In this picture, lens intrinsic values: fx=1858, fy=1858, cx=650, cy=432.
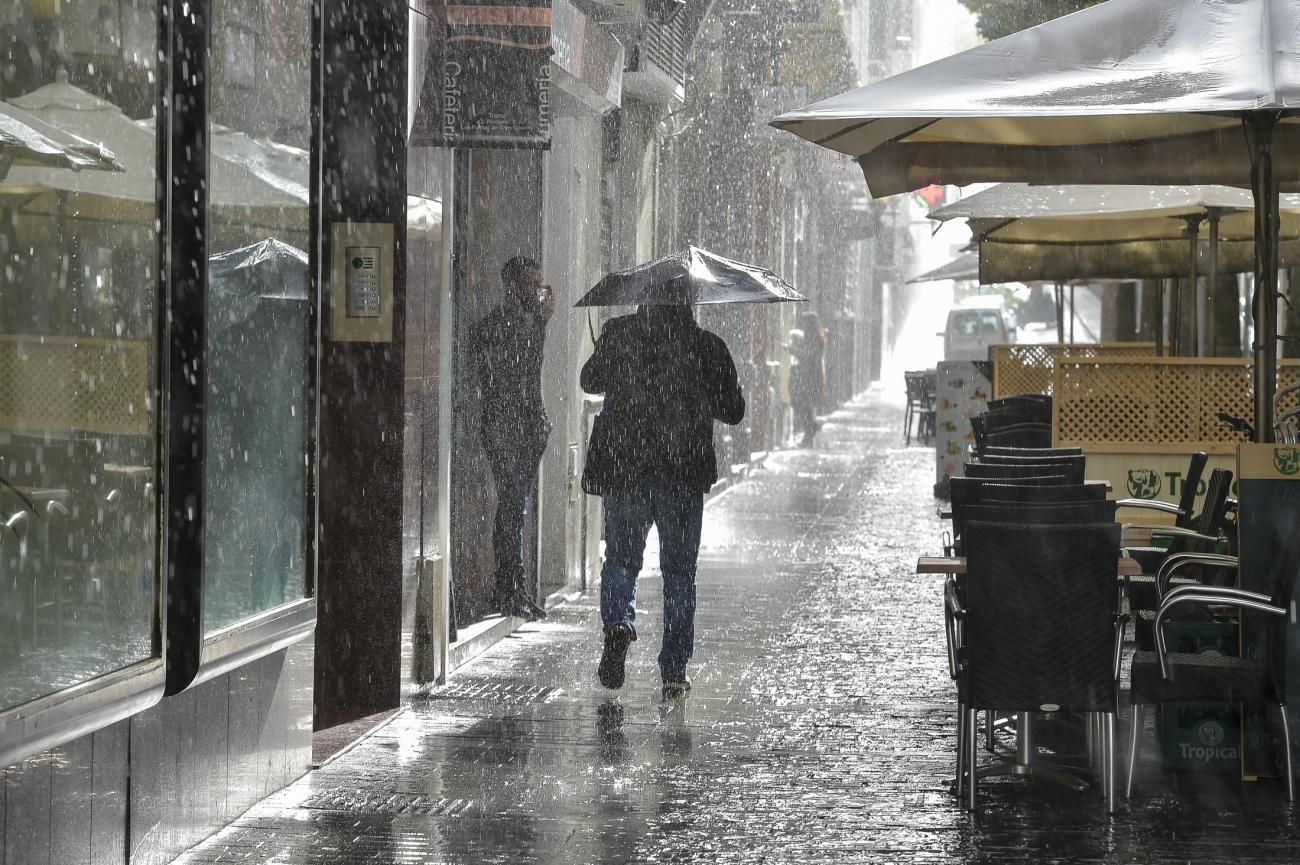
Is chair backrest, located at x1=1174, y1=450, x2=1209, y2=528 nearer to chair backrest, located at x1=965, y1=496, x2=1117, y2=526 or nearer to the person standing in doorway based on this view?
chair backrest, located at x1=965, y1=496, x2=1117, y2=526

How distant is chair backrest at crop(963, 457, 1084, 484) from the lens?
848 centimetres

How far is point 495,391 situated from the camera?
420 inches

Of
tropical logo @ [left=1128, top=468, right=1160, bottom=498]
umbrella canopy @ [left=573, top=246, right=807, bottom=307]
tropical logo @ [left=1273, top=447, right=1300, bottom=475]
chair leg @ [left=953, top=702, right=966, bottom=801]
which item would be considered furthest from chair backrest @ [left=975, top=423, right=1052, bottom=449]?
chair leg @ [left=953, top=702, right=966, bottom=801]

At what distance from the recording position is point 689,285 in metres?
8.88

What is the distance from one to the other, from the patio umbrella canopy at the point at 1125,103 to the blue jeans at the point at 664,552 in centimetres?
180

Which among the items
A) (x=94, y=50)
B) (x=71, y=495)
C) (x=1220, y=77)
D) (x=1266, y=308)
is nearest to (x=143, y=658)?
(x=71, y=495)

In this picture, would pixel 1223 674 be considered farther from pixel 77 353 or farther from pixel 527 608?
pixel 527 608

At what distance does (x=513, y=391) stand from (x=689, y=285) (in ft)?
6.72

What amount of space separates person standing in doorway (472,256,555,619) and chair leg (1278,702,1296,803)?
5.01 meters

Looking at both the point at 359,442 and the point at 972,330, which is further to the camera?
the point at 972,330

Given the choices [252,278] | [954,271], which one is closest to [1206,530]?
[252,278]

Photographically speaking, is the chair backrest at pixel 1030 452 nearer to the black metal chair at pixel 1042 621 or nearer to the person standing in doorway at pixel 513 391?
the person standing in doorway at pixel 513 391

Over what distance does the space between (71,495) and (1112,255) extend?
1304 cm

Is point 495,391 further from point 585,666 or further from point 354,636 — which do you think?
point 354,636
